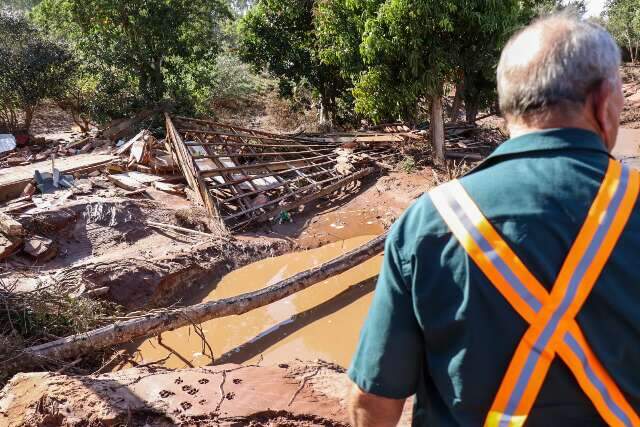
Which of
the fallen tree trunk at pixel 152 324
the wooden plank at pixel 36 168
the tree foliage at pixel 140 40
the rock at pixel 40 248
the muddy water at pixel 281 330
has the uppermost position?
the tree foliage at pixel 140 40

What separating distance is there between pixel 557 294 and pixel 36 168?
1236 centimetres

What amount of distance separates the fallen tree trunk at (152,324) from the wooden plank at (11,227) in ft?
9.21

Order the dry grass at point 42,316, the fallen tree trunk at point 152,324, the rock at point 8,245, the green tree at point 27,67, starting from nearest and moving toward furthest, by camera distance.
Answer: the fallen tree trunk at point 152,324 < the dry grass at point 42,316 < the rock at point 8,245 < the green tree at point 27,67

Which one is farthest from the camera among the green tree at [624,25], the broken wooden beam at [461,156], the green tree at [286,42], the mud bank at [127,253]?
the green tree at [624,25]

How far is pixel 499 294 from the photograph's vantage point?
1115mm

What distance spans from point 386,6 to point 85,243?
21.8ft

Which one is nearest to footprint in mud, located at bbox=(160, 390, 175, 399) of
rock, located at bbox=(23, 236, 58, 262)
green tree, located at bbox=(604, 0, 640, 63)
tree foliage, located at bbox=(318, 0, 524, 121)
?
rock, located at bbox=(23, 236, 58, 262)

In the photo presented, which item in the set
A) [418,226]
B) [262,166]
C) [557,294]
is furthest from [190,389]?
[262,166]

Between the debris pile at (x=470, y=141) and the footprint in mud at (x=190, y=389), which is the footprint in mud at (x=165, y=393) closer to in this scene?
the footprint in mud at (x=190, y=389)

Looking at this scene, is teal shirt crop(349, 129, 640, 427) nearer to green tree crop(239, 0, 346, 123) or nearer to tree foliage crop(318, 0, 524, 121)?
tree foliage crop(318, 0, 524, 121)

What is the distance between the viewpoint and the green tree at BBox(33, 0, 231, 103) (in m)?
13.8

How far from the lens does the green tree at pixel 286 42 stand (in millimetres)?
14789

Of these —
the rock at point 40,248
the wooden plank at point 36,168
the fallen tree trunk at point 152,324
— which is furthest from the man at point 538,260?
the wooden plank at point 36,168

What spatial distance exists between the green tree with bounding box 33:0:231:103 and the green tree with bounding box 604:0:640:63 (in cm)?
2204
